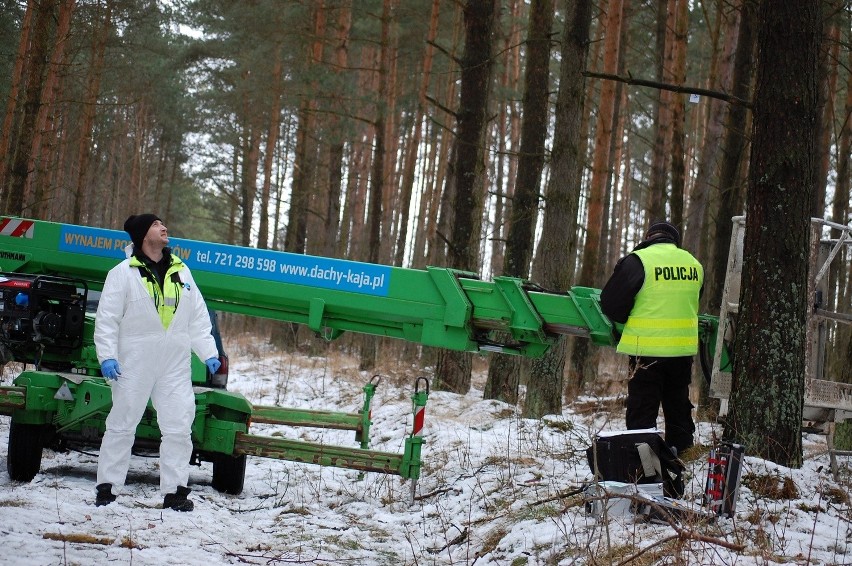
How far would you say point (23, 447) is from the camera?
756 centimetres

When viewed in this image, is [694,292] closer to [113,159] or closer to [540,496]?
[540,496]

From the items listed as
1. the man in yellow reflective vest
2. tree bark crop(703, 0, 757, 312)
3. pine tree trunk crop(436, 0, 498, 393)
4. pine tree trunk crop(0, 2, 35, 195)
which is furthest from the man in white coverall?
pine tree trunk crop(0, 2, 35, 195)

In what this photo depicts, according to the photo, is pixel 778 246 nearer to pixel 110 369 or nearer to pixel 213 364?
pixel 213 364

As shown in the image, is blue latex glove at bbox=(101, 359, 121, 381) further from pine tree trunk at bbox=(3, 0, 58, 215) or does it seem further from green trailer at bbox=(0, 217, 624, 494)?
pine tree trunk at bbox=(3, 0, 58, 215)

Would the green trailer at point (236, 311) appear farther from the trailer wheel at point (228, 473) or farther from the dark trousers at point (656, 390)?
the dark trousers at point (656, 390)

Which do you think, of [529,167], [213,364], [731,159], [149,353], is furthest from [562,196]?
[149,353]

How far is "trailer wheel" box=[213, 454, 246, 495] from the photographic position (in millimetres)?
8047

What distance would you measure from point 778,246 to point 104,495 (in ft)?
17.8

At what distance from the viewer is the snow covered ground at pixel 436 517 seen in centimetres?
541

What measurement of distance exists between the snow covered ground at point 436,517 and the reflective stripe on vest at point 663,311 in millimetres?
1022

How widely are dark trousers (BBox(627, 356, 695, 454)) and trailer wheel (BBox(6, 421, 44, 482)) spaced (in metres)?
4.84

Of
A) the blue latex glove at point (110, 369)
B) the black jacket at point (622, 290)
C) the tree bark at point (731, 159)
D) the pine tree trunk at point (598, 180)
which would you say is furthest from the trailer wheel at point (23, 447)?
the pine tree trunk at point (598, 180)

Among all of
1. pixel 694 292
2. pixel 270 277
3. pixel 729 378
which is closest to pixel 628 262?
pixel 694 292

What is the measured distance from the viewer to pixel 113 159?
5278 centimetres
